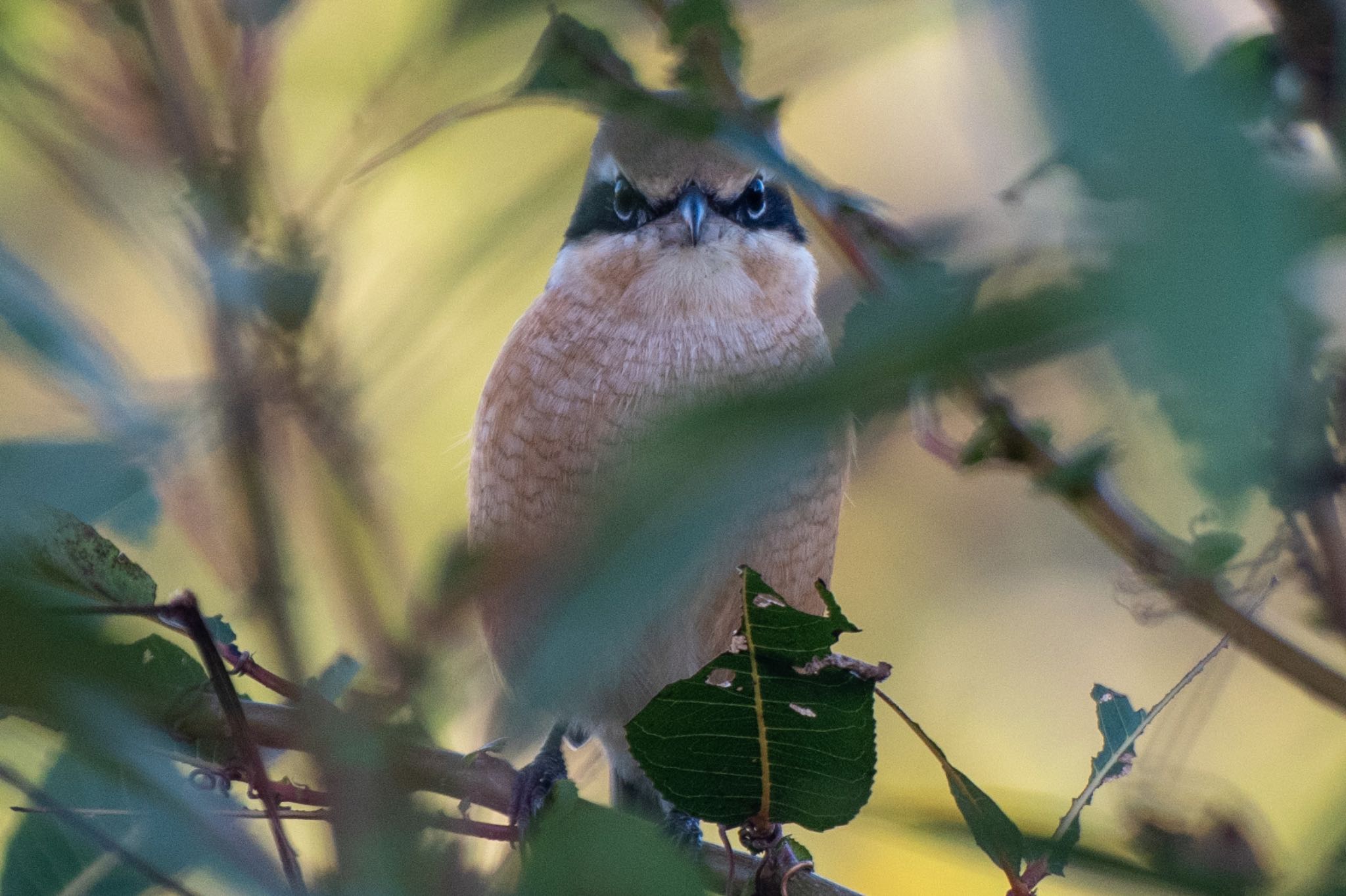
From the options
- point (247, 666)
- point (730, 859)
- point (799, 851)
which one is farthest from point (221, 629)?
point (799, 851)

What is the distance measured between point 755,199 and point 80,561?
233 centimetres

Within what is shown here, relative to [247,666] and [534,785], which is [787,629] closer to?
[247,666]

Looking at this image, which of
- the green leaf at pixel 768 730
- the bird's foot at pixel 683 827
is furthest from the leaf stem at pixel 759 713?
the bird's foot at pixel 683 827

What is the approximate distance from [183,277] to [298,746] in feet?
1.81

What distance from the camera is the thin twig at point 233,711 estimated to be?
1054mm

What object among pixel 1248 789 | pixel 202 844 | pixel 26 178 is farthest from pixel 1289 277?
pixel 1248 789

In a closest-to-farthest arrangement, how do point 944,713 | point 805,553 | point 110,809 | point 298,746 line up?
1. point 298,746
2. point 110,809
3. point 805,553
4. point 944,713

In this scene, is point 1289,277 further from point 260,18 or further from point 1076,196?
point 260,18

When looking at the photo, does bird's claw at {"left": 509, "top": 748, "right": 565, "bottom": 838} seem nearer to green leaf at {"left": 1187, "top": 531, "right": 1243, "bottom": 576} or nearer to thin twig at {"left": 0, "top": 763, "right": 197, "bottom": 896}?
thin twig at {"left": 0, "top": 763, "right": 197, "bottom": 896}

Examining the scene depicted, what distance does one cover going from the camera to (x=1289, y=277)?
551 mm

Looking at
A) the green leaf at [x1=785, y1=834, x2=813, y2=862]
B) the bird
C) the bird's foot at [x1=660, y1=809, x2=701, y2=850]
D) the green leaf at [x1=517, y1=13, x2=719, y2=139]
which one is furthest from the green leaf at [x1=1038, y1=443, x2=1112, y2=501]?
the bird's foot at [x1=660, y1=809, x2=701, y2=850]

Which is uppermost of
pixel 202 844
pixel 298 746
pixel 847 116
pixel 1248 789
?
pixel 847 116

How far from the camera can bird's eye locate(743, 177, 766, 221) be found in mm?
3271

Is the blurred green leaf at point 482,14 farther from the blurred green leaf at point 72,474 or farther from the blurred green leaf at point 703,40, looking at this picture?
the blurred green leaf at point 72,474
